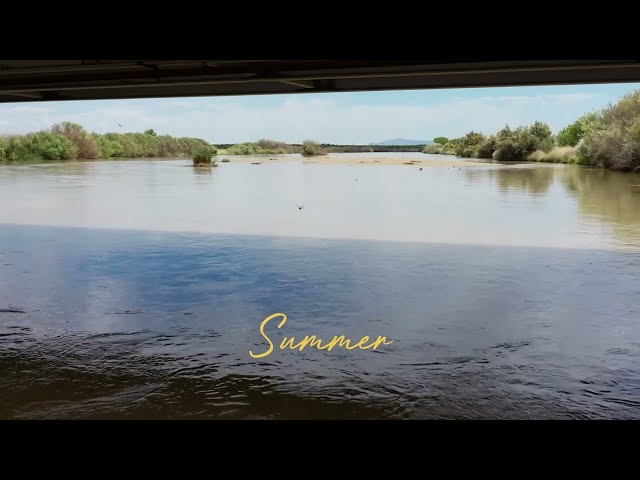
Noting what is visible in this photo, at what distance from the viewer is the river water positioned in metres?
5.90

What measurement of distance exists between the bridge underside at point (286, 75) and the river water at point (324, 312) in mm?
3233

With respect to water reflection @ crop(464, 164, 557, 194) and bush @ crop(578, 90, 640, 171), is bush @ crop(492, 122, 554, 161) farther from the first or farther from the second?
bush @ crop(578, 90, 640, 171)

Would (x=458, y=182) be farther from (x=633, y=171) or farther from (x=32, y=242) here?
(x=32, y=242)

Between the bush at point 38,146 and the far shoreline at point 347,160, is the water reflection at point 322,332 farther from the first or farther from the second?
the bush at point 38,146

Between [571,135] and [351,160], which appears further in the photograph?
[351,160]

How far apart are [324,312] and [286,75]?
10.9 ft

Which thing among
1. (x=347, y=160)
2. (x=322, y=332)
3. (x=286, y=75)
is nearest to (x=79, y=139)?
(x=347, y=160)

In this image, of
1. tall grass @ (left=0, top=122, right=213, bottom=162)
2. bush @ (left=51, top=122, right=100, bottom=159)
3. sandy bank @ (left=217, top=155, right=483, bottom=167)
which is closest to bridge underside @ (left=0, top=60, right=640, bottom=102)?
tall grass @ (left=0, top=122, right=213, bottom=162)

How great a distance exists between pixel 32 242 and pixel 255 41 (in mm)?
13552

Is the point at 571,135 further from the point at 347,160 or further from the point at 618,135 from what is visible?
the point at 347,160

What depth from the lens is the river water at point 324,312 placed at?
590 cm

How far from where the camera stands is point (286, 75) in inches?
332

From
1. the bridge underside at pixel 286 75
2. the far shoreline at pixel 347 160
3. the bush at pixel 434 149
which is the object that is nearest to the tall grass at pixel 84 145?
the far shoreline at pixel 347 160
